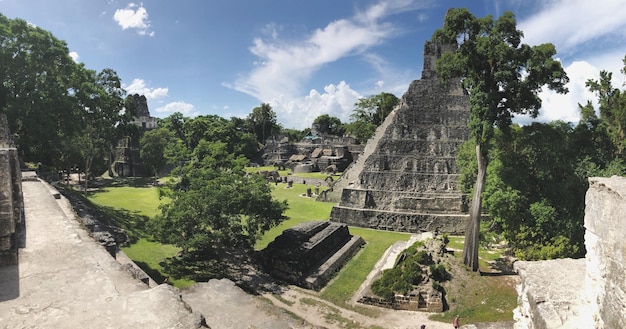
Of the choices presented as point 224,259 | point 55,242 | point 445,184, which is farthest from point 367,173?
point 55,242

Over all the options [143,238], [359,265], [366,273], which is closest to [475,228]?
[366,273]

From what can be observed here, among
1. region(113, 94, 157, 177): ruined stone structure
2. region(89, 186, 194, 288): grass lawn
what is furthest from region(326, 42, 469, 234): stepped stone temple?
region(113, 94, 157, 177): ruined stone structure

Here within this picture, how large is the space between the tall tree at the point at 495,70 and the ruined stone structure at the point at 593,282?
8.42 meters

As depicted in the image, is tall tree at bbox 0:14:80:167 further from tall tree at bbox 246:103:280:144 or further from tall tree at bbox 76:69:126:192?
tall tree at bbox 246:103:280:144

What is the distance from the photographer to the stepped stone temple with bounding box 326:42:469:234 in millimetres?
21453

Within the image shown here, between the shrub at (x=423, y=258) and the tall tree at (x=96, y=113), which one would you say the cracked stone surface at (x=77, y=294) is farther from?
the tall tree at (x=96, y=113)

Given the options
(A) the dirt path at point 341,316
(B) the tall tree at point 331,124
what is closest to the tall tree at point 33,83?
(A) the dirt path at point 341,316

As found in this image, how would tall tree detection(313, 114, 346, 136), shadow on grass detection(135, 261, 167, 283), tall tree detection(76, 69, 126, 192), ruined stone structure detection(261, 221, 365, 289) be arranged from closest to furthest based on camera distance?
shadow on grass detection(135, 261, 167, 283), ruined stone structure detection(261, 221, 365, 289), tall tree detection(76, 69, 126, 192), tall tree detection(313, 114, 346, 136)

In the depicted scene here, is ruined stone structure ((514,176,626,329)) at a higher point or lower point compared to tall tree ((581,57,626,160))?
lower

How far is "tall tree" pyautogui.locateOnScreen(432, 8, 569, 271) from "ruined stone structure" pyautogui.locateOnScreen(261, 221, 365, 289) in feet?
19.3

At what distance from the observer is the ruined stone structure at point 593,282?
140 inches

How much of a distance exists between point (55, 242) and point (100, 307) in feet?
9.80

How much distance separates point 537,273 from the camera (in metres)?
5.57

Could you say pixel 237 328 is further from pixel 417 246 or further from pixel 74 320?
pixel 417 246
